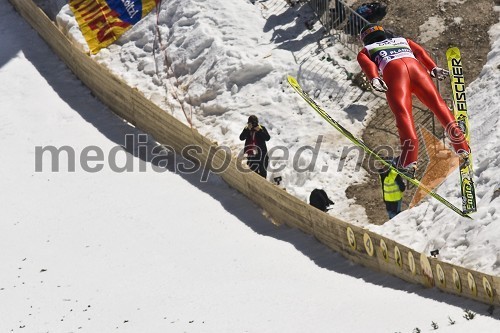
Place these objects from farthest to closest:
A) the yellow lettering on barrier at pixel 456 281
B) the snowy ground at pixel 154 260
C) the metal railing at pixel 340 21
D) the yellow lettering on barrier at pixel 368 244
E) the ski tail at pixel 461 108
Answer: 1. the metal railing at pixel 340 21
2. the ski tail at pixel 461 108
3. the yellow lettering on barrier at pixel 368 244
4. the snowy ground at pixel 154 260
5. the yellow lettering on barrier at pixel 456 281

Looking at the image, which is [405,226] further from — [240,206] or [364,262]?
[240,206]

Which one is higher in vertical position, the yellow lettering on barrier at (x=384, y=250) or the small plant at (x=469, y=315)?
the small plant at (x=469, y=315)

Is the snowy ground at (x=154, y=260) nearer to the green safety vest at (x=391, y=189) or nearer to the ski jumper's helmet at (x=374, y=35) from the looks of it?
the green safety vest at (x=391, y=189)

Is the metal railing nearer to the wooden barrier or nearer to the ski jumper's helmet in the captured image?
the ski jumper's helmet

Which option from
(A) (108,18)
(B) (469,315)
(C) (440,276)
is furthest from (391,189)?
(A) (108,18)

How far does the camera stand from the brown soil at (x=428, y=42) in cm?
1734

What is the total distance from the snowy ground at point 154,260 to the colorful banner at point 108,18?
1695mm

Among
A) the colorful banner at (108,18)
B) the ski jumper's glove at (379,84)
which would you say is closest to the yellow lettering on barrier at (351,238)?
the ski jumper's glove at (379,84)

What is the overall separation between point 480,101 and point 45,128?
8.05 meters

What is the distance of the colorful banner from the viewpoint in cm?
2236

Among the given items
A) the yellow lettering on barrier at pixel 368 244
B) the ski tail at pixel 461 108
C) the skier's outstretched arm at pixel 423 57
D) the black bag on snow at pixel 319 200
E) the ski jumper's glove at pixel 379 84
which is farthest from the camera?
the black bag on snow at pixel 319 200

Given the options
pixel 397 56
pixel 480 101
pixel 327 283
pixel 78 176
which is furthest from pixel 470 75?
pixel 78 176

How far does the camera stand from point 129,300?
1499cm

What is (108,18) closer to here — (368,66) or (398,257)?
(368,66)
